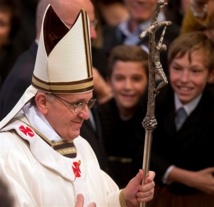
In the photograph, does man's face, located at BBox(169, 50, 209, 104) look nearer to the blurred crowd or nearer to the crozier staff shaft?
the blurred crowd

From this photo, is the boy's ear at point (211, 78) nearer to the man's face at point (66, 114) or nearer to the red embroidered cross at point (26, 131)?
the man's face at point (66, 114)

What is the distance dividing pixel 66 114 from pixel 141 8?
2655 mm

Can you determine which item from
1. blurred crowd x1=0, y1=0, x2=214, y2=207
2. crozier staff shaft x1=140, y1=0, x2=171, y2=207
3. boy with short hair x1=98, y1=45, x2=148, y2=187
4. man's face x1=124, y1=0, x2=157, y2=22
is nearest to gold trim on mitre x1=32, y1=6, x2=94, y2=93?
crozier staff shaft x1=140, y1=0, x2=171, y2=207

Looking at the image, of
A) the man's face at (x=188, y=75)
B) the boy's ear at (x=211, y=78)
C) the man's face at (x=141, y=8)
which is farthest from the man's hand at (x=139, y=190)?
the man's face at (x=141, y=8)

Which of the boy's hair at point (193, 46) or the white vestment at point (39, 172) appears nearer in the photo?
the white vestment at point (39, 172)

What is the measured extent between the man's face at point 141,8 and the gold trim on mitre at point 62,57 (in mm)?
2471

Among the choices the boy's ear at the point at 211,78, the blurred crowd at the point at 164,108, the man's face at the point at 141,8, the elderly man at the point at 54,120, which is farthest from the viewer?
the man's face at the point at 141,8

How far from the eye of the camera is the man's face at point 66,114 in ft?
14.4

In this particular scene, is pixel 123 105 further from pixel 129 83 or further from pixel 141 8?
pixel 141 8

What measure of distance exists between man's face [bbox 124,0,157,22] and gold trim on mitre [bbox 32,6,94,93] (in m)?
2.47

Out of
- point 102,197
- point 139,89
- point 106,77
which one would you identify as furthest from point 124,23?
point 102,197

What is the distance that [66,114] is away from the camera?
173 inches

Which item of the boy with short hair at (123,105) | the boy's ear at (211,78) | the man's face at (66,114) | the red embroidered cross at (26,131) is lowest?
the boy with short hair at (123,105)

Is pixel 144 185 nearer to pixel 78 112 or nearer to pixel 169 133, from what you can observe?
pixel 78 112
